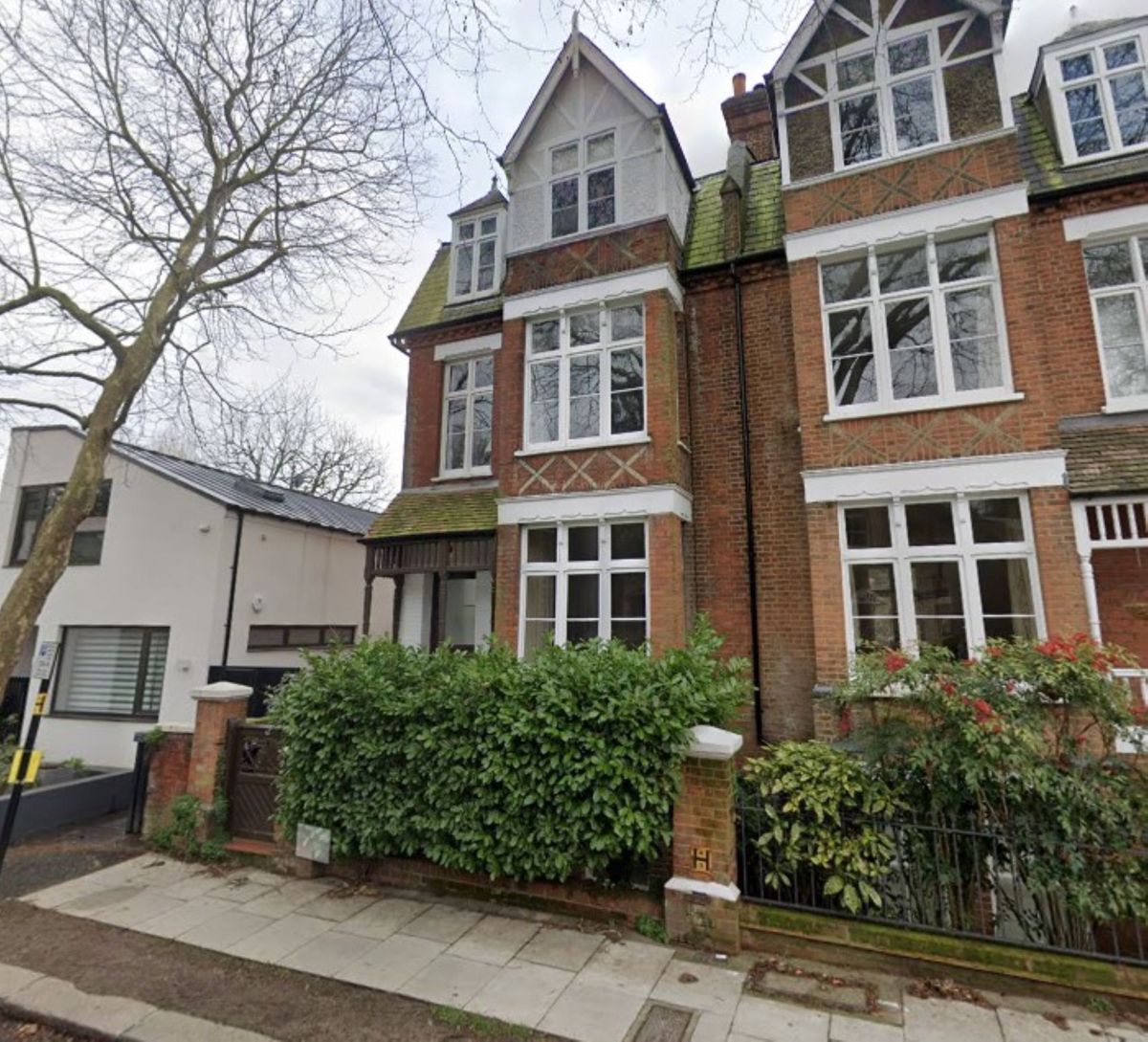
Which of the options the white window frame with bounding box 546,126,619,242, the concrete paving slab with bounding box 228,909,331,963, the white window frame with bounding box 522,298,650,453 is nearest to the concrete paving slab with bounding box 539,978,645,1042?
the concrete paving slab with bounding box 228,909,331,963

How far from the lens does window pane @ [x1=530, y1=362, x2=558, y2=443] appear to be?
9.94 meters

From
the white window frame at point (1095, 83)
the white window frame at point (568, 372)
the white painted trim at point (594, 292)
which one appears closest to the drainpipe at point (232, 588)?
the white window frame at point (568, 372)

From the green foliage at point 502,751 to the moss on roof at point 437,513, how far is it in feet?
13.8

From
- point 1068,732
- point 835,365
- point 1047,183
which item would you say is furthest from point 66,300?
point 1047,183

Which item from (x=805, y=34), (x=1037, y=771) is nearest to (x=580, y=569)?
(x=1037, y=771)

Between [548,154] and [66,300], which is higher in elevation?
[548,154]

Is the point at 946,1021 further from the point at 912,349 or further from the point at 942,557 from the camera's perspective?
the point at 912,349

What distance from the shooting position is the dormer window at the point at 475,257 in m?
12.3

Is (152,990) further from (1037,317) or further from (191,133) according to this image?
(191,133)

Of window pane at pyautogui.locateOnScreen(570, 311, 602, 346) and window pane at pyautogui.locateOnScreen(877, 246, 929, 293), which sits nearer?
window pane at pyautogui.locateOnScreen(877, 246, 929, 293)

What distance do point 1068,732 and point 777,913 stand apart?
98.1 inches

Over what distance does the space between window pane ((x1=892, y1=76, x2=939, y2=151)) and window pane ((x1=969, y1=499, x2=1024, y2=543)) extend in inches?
198

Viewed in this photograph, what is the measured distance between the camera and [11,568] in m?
13.4

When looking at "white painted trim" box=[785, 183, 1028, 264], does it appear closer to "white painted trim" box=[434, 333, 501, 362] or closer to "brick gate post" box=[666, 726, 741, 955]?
"white painted trim" box=[434, 333, 501, 362]
